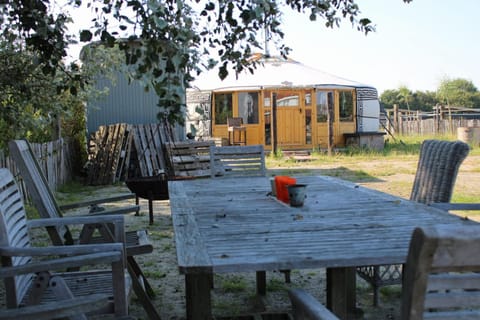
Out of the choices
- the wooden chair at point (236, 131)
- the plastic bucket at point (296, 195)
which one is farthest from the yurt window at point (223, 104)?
the plastic bucket at point (296, 195)

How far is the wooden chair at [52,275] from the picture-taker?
182 cm

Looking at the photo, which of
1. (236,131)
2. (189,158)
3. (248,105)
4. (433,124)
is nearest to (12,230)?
(189,158)

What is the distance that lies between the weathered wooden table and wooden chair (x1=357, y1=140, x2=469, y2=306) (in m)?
0.34

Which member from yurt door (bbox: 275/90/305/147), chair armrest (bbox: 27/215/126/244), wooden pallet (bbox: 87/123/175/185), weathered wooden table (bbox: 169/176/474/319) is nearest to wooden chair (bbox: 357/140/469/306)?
weathered wooden table (bbox: 169/176/474/319)

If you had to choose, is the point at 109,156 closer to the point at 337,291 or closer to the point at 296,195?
the point at 296,195

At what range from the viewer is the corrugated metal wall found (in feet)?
38.4

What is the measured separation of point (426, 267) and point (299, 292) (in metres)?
0.63

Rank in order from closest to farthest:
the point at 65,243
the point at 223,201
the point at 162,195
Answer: the point at 65,243 → the point at 223,201 → the point at 162,195

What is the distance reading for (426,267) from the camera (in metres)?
1.08

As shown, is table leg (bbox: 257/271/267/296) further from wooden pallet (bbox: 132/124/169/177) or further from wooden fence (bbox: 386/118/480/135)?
wooden fence (bbox: 386/118/480/135)

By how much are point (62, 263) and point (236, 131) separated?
14344 mm

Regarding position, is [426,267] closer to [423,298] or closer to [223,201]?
[423,298]

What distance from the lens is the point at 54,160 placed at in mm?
8945

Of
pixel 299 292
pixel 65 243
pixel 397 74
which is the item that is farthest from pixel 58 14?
pixel 397 74
